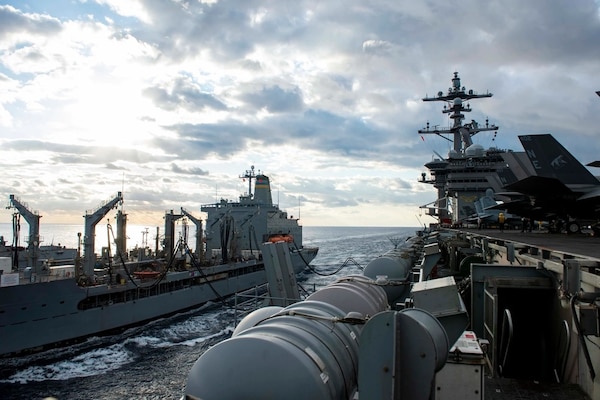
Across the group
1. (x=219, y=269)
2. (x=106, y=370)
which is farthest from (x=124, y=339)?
(x=219, y=269)

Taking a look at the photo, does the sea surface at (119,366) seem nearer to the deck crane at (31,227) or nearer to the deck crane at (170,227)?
the deck crane at (31,227)

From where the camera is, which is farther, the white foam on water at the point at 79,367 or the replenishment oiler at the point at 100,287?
the replenishment oiler at the point at 100,287

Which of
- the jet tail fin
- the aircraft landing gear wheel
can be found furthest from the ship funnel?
the aircraft landing gear wheel

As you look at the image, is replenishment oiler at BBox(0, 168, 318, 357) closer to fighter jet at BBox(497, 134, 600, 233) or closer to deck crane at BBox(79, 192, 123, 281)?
deck crane at BBox(79, 192, 123, 281)

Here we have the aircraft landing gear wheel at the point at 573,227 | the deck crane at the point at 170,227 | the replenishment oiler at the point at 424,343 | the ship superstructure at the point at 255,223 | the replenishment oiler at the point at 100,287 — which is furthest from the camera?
the ship superstructure at the point at 255,223

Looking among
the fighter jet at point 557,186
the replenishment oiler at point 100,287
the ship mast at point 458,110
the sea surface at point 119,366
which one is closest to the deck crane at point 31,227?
the replenishment oiler at point 100,287

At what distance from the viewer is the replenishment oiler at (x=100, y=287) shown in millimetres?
21750

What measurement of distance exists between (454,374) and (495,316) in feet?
10.5

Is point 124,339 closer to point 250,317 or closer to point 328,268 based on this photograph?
point 250,317

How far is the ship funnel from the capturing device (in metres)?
58.2

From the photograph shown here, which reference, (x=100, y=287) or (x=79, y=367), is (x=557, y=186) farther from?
(x=100, y=287)

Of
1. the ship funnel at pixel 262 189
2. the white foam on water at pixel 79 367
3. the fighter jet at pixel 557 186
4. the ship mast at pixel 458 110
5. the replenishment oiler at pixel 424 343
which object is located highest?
the ship mast at pixel 458 110

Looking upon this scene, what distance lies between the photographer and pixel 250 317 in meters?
5.79

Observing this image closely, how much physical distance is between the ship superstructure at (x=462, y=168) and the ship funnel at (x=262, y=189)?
25406 millimetres
